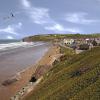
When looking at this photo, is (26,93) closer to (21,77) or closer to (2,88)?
(2,88)

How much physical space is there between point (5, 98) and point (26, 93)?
122 inches

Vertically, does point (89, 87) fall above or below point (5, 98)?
above

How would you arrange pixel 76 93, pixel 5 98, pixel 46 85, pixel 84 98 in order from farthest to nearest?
pixel 5 98 < pixel 46 85 < pixel 76 93 < pixel 84 98

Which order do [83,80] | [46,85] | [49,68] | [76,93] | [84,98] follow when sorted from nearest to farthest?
[84,98]
[76,93]
[83,80]
[46,85]
[49,68]

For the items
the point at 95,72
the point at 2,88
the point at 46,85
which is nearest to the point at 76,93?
the point at 95,72

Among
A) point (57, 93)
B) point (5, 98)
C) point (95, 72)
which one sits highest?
point (95, 72)

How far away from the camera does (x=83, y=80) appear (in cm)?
2600

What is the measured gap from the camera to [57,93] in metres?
26.1

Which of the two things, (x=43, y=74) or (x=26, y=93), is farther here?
(x=43, y=74)

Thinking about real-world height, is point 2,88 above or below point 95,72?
below

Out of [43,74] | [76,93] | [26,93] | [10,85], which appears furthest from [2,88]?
[76,93]

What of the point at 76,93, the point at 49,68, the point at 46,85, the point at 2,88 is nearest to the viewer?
the point at 76,93

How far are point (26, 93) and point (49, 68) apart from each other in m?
13.5

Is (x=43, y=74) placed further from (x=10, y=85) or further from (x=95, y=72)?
(x=95, y=72)
